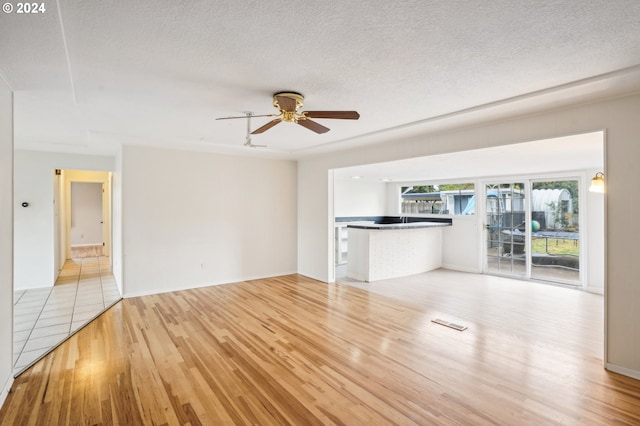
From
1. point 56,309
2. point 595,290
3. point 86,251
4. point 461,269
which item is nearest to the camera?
point 56,309

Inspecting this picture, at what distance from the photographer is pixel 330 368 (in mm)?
2748

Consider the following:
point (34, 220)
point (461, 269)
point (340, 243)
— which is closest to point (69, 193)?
point (34, 220)

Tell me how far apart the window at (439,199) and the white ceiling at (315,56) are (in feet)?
13.9

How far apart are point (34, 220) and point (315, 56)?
6.18m

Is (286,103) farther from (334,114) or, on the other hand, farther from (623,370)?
(623,370)

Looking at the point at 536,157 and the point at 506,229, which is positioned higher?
the point at 536,157

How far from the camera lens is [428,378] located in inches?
101

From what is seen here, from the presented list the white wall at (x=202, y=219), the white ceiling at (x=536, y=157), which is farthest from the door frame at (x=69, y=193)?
the white ceiling at (x=536, y=157)

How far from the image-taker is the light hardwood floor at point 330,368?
7.06ft

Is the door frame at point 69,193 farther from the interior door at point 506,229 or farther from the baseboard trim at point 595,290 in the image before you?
the baseboard trim at point 595,290

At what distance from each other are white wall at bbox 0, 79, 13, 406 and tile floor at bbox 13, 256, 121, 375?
0.36m

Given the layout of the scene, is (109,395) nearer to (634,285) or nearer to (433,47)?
(433,47)

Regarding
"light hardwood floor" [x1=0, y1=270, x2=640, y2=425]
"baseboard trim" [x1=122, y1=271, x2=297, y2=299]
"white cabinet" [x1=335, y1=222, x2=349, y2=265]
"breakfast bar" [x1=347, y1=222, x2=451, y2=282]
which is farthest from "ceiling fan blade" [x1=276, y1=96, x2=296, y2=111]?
"white cabinet" [x1=335, y1=222, x2=349, y2=265]

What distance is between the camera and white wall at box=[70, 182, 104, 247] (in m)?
10.4
